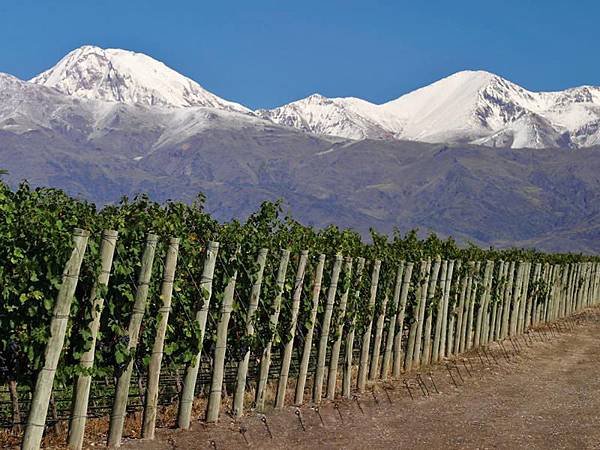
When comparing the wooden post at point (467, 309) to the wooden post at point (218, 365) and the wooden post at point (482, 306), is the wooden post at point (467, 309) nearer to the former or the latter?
the wooden post at point (482, 306)

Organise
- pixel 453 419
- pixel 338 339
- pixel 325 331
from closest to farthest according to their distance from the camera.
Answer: pixel 453 419 → pixel 325 331 → pixel 338 339

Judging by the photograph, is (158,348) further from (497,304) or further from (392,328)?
(497,304)

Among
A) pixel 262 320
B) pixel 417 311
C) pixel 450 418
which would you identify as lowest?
pixel 450 418

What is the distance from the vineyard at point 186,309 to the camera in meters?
11.0

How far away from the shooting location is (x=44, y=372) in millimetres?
10773

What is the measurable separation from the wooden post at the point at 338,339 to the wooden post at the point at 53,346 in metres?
7.96

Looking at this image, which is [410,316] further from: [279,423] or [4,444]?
[4,444]

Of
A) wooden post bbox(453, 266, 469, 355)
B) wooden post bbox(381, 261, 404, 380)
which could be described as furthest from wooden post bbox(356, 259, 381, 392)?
wooden post bbox(453, 266, 469, 355)

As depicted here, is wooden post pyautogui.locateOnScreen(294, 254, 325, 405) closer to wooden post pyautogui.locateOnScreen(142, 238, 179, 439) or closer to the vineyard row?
the vineyard row

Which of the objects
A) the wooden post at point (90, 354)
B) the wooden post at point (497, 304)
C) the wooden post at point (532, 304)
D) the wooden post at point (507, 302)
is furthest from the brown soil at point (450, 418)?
the wooden post at point (532, 304)

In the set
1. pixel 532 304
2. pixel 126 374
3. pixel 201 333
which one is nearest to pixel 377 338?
pixel 201 333

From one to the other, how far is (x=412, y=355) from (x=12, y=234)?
13254 mm

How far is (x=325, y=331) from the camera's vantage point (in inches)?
699

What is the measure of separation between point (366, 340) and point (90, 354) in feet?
29.4
